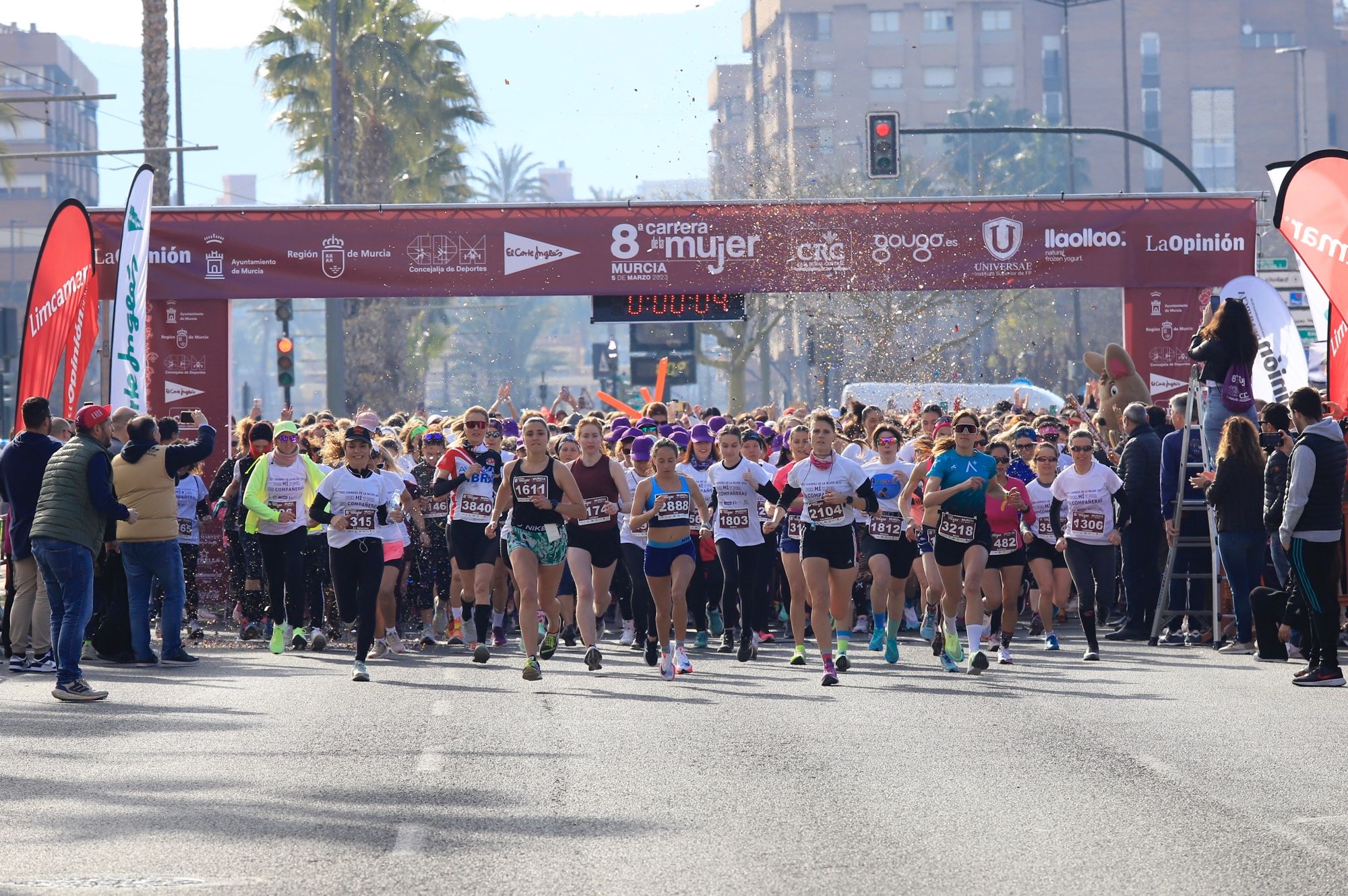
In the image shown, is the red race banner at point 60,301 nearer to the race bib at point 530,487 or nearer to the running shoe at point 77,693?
the running shoe at point 77,693

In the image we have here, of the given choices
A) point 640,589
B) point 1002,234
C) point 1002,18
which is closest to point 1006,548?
point 640,589

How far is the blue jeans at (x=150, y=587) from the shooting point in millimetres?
14625

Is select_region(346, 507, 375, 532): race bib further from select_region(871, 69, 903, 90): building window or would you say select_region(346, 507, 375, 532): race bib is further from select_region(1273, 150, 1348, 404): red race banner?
select_region(871, 69, 903, 90): building window

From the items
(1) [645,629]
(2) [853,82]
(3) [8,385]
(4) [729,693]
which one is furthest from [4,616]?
(2) [853,82]

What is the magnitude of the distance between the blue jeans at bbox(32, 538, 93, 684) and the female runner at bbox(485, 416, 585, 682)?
2.95 metres

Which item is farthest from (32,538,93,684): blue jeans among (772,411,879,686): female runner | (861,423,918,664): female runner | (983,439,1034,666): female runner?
(983,439,1034,666): female runner

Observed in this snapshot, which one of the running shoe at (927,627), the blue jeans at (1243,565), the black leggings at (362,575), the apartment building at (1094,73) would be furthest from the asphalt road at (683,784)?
the apartment building at (1094,73)

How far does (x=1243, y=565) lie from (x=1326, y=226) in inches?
135

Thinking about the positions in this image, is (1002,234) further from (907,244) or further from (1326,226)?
(1326,226)

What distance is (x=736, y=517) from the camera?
49.5 feet

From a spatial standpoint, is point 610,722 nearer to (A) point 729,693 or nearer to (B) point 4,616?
(A) point 729,693

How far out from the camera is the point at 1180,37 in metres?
111

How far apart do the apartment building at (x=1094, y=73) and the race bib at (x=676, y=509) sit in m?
92.5

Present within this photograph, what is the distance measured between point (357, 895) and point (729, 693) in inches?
253
